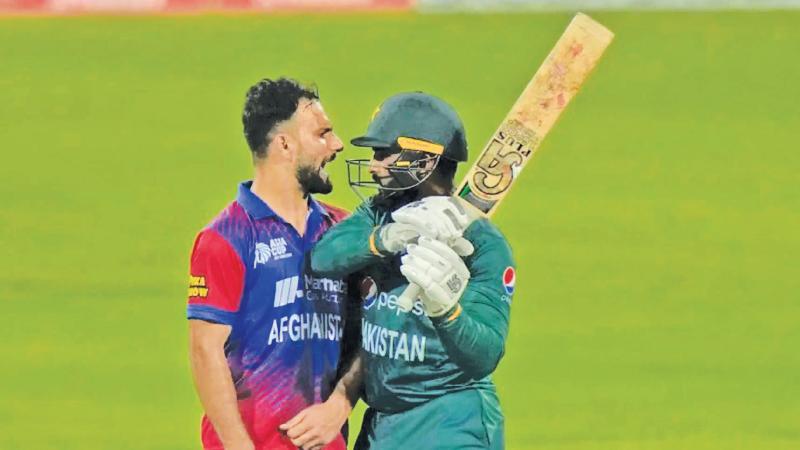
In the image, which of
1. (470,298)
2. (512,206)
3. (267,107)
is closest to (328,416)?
(470,298)

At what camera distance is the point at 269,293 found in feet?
17.8

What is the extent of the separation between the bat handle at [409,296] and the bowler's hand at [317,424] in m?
0.71

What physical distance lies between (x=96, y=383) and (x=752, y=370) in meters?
3.94

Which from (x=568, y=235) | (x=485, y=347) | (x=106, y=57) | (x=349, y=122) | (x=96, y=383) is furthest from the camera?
(x=106, y=57)

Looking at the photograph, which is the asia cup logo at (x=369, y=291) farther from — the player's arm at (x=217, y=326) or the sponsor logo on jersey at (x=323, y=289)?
the player's arm at (x=217, y=326)

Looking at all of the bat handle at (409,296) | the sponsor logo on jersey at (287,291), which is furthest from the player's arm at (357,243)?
the bat handle at (409,296)

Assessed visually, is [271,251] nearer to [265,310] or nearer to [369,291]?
[265,310]

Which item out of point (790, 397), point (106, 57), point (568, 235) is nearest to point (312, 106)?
point (790, 397)

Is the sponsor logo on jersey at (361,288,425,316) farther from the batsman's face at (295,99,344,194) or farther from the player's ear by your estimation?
the player's ear

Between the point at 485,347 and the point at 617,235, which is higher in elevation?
the point at 617,235

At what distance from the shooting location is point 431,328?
206 inches

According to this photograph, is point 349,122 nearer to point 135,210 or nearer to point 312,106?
point 135,210

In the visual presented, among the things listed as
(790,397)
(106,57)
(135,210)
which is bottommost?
(790,397)

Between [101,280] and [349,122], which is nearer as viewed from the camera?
[101,280]
